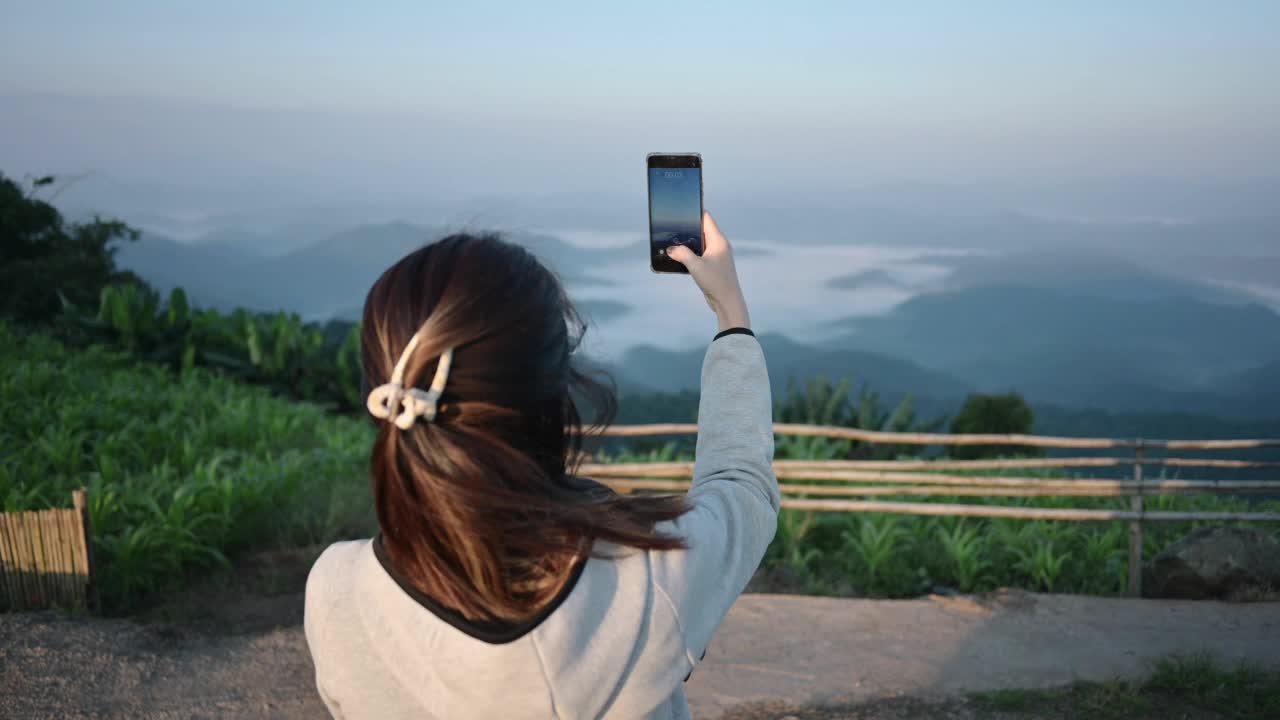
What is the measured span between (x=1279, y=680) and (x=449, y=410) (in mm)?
3919

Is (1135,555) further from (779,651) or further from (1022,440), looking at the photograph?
(779,651)

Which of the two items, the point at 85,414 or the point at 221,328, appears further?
the point at 221,328

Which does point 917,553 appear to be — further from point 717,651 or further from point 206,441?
point 206,441

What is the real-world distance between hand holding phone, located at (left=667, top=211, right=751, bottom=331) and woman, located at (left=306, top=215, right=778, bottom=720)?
0.24 metres

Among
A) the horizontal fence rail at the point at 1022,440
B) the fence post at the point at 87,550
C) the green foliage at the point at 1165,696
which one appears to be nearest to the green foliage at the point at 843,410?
the horizontal fence rail at the point at 1022,440

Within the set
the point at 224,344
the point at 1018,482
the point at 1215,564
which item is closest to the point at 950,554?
the point at 1018,482

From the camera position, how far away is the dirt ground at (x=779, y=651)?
11.7ft

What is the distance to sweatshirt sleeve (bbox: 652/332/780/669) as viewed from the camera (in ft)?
3.64

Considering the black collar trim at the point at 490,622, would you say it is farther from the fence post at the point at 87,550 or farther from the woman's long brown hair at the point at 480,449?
the fence post at the point at 87,550

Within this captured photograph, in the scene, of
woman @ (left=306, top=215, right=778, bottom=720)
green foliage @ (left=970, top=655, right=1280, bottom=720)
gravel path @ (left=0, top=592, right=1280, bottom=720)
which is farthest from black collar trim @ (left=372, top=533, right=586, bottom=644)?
green foliage @ (left=970, top=655, right=1280, bottom=720)

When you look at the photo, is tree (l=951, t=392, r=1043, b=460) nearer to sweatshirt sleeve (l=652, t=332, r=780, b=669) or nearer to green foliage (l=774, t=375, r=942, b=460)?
green foliage (l=774, t=375, r=942, b=460)

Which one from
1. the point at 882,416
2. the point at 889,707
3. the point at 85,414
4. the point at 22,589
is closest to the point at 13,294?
the point at 85,414

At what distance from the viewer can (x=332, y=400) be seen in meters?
9.70

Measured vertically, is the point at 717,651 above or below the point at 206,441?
below
